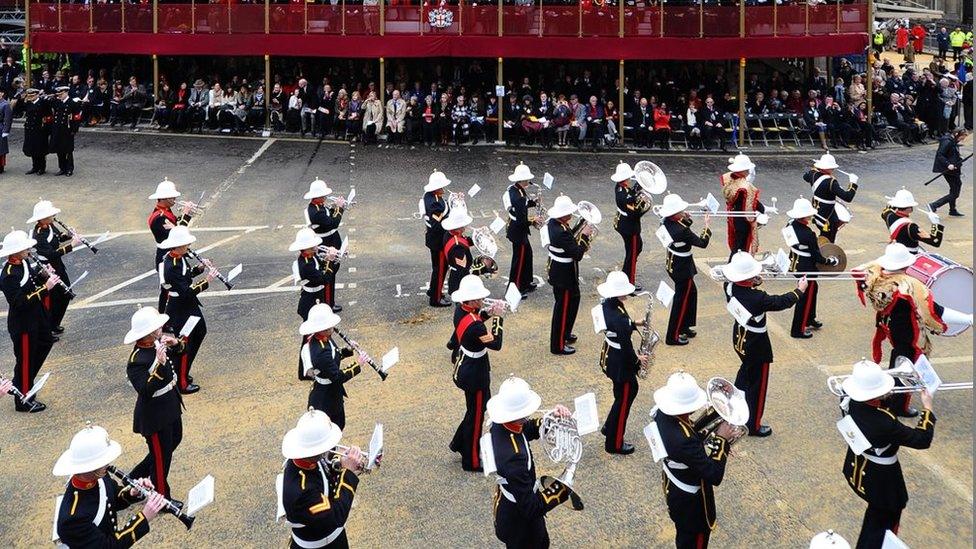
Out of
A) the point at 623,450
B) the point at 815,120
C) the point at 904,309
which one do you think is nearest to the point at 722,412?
the point at 623,450

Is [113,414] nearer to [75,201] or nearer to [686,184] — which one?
[75,201]

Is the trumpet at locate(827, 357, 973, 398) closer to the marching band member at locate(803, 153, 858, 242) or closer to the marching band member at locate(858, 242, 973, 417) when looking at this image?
the marching band member at locate(858, 242, 973, 417)

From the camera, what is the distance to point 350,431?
10266 mm

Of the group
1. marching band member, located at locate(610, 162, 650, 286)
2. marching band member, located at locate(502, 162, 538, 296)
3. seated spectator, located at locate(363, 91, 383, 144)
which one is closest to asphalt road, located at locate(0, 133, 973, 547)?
marching band member, located at locate(502, 162, 538, 296)

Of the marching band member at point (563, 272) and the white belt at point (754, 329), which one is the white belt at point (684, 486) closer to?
the white belt at point (754, 329)

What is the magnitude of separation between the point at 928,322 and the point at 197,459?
777 centimetres

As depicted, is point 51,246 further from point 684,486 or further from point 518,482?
point 684,486

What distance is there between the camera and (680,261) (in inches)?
491

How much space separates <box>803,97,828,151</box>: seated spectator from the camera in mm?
26609

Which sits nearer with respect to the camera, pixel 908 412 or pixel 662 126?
pixel 908 412

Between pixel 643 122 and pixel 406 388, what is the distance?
16940mm

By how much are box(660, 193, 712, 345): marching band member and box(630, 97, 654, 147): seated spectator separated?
46.3ft

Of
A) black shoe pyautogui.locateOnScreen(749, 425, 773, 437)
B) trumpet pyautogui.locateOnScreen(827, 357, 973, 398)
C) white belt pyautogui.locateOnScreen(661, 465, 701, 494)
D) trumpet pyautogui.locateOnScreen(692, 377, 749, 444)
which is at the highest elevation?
trumpet pyautogui.locateOnScreen(827, 357, 973, 398)

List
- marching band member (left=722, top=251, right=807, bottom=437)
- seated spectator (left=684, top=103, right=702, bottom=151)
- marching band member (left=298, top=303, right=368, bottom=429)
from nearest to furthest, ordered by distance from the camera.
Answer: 1. marching band member (left=298, top=303, right=368, bottom=429)
2. marching band member (left=722, top=251, right=807, bottom=437)
3. seated spectator (left=684, top=103, right=702, bottom=151)
